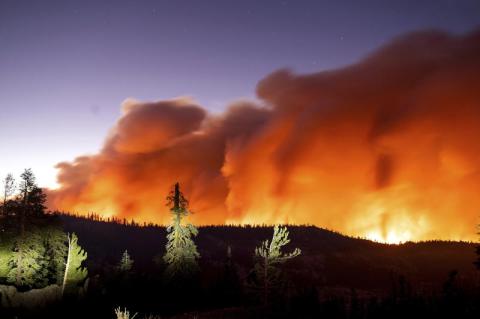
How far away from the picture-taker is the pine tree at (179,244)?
163 feet

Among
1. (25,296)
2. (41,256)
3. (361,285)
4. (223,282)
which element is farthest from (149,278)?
(361,285)

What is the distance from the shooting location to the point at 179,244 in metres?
50.0

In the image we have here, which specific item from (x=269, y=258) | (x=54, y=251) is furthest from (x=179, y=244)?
(x=54, y=251)

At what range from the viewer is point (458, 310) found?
1112 inches

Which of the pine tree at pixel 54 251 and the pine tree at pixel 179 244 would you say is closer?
the pine tree at pixel 179 244

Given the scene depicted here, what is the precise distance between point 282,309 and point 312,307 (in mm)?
2166

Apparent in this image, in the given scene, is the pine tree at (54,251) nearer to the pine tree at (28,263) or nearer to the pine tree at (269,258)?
the pine tree at (28,263)

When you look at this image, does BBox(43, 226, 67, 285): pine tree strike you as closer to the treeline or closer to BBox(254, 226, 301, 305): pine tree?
the treeline

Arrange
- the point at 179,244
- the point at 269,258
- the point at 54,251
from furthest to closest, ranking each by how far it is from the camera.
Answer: the point at 54,251 < the point at 179,244 < the point at 269,258

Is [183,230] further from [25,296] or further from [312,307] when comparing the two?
[312,307]

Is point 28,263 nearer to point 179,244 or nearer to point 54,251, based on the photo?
point 54,251

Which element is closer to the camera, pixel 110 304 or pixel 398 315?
pixel 398 315

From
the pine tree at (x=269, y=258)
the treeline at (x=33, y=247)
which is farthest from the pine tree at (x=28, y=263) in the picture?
the pine tree at (x=269, y=258)

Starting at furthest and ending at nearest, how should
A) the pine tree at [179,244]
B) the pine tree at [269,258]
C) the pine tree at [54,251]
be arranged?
1. the pine tree at [54,251]
2. the pine tree at [179,244]
3. the pine tree at [269,258]
